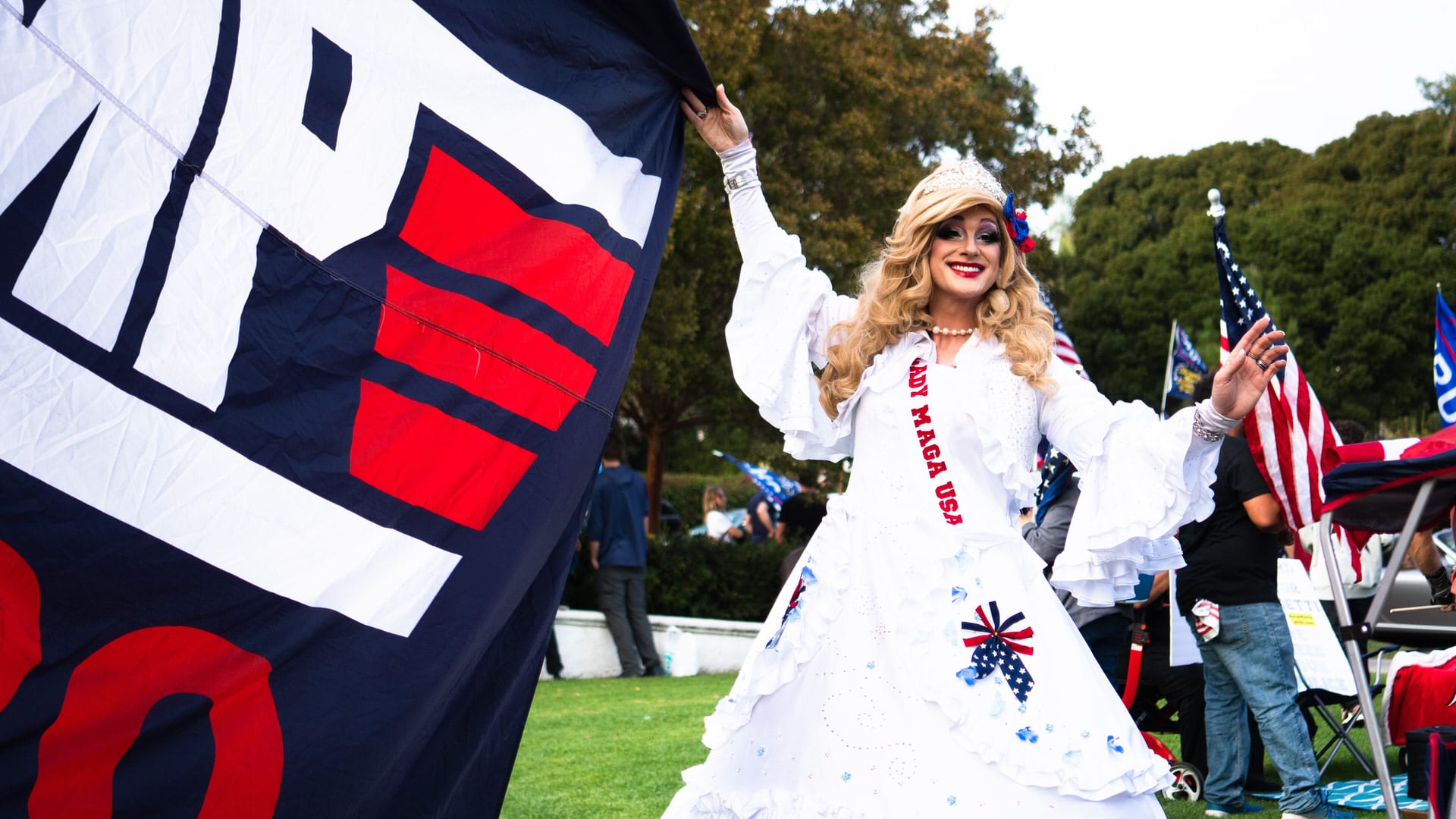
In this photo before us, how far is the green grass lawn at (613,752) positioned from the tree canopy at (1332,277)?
24.7 meters

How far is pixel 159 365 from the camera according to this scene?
7.77 ft

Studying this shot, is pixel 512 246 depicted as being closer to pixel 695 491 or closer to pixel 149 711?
pixel 149 711

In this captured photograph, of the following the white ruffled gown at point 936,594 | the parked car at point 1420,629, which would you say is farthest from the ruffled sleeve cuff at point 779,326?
the parked car at point 1420,629

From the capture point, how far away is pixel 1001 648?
10.3 ft

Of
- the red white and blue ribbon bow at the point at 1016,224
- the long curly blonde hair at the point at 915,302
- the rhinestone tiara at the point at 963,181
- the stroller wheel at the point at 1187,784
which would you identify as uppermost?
the rhinestone tiara at the point at 963,181

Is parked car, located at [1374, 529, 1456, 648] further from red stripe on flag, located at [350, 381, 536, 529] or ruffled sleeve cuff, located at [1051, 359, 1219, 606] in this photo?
red stripe on flag, located at [350, 381, 536, 529]

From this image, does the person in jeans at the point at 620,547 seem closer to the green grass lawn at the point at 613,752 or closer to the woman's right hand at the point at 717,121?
the green grass lawn at the point at 613,752

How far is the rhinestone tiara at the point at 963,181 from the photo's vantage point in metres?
3.68

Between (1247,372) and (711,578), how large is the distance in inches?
446

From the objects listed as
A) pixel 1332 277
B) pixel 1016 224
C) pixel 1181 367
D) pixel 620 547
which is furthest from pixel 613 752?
pixel 1332 277

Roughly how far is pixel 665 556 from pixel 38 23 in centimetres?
1214

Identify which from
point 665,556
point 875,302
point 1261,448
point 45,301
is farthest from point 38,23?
point 665,556

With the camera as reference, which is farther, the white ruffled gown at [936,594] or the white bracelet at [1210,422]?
the white bracelet at [1210,422]

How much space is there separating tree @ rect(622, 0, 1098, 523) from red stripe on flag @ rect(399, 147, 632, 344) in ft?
36.0
